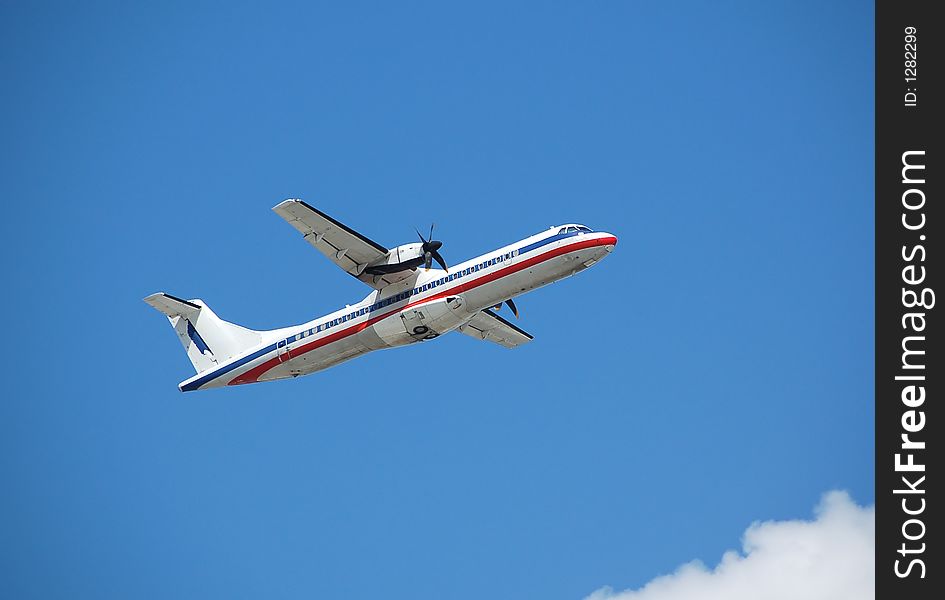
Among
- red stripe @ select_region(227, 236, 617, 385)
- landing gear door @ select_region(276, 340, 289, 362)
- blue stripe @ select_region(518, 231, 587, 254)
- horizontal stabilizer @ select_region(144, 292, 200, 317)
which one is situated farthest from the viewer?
horizontal stabilizer @ select_region(144, 292, 200, 317)

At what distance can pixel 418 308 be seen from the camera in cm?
4091

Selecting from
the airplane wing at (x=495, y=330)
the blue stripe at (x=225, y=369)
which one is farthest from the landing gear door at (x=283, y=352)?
the airplane wing at (x=495, y=330)

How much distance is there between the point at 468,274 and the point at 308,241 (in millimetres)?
5885

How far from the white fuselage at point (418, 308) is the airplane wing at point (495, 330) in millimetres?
6130

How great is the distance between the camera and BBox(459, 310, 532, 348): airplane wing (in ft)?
157

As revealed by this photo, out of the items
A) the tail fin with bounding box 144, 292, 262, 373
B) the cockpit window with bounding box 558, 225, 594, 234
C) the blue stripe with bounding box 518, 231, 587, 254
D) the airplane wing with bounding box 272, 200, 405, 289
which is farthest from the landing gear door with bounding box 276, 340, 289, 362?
the cockpit window with bounding box 558, 225, 594, 234

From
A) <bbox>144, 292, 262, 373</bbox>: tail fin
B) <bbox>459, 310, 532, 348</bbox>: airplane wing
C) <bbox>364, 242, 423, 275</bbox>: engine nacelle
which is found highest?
<bbox>364, 242, 423, 275</bbox>: engine nacelle

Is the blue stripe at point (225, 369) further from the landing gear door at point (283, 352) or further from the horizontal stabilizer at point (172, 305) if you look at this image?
the horizontal stabilizer at point (172, 305)

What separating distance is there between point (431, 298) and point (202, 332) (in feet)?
35.1

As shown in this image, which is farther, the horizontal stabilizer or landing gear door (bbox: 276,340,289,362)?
the horizontal stabilizer

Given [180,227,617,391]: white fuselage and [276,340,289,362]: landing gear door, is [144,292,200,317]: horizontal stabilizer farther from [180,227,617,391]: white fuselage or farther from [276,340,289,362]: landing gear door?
[276,340,289,362]: landing gear door

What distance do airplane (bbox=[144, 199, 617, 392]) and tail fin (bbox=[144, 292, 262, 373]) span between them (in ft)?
0.29
